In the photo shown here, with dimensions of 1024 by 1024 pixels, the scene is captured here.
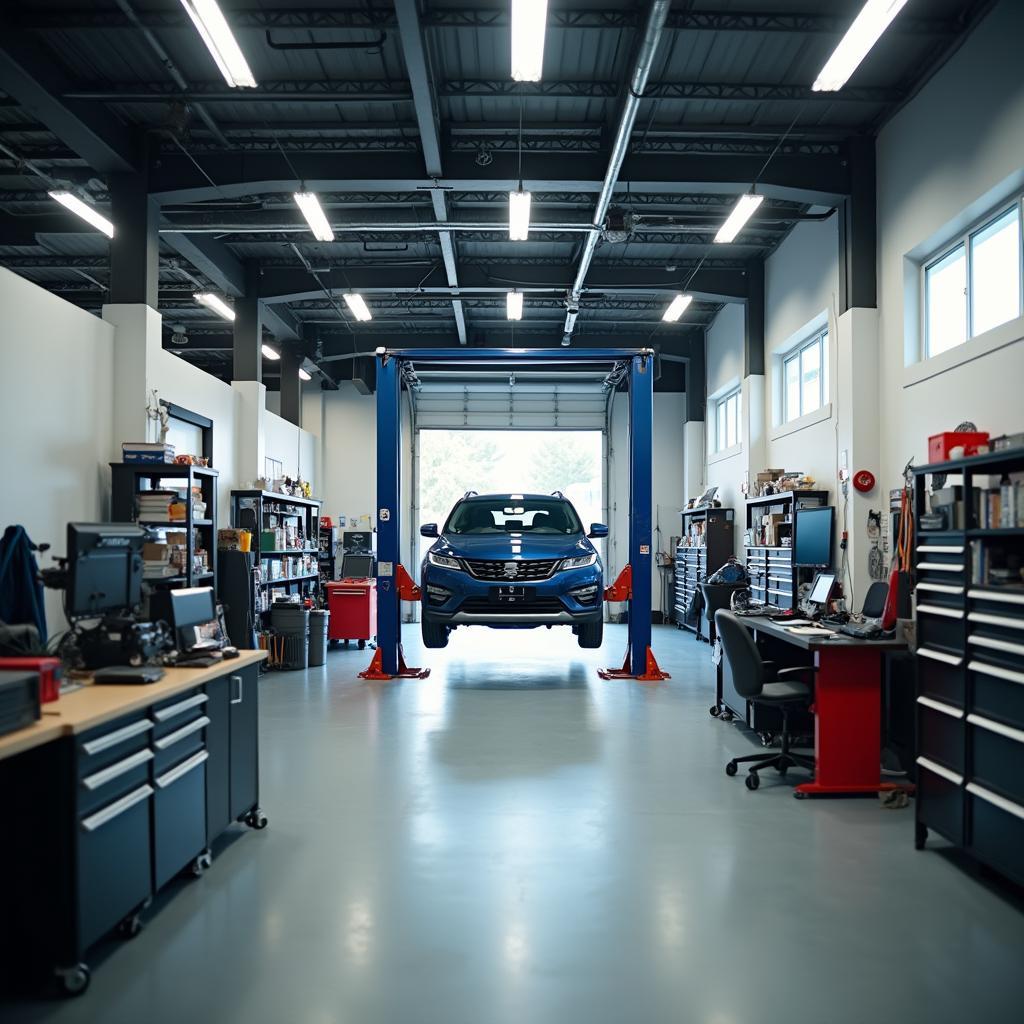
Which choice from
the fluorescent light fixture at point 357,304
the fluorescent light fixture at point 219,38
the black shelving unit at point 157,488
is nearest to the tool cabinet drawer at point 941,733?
the fluorescent light fixture at point 219,38

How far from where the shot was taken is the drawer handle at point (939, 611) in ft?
11.1

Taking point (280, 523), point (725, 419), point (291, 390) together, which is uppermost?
point (291, 390)

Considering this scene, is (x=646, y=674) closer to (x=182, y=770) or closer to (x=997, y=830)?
(x=997, y=830)

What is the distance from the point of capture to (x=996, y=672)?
3.07 meters

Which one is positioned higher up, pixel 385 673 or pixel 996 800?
pixel 996 800

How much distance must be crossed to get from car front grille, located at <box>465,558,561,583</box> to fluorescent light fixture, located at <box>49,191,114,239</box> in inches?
175

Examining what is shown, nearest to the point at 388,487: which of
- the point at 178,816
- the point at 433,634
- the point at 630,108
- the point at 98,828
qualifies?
the point at 433,634

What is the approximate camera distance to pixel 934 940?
2691 millimetres

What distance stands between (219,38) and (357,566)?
26.7ft

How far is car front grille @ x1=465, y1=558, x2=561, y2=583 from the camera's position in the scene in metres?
7.19

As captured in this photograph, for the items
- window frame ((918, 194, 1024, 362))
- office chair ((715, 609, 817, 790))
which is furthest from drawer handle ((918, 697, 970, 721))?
window frame ((918, 194, 1024, 362))

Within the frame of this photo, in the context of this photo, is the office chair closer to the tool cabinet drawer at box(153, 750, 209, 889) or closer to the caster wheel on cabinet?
the tool cabinet drawer at box(153, 750, 209, 889)

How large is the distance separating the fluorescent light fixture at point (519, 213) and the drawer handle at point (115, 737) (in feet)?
18.6

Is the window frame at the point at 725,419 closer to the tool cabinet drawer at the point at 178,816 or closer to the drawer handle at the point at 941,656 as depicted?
the drawer handle at the point at 941,656
